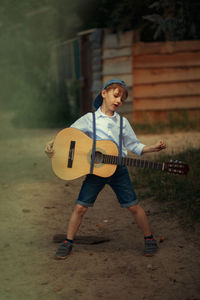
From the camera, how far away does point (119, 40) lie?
33.2 ft

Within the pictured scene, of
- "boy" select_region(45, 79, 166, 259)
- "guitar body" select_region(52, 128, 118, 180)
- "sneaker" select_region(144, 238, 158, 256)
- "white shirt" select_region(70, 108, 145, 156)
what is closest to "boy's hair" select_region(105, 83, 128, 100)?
"boy" select_region(45, 79, 166, 259)

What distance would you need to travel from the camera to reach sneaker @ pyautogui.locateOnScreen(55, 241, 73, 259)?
12.4 feet

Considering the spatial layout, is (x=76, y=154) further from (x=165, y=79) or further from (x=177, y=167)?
(x=165, y=79)

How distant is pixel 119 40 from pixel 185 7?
5.99 feet

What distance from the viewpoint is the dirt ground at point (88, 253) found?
123 inches

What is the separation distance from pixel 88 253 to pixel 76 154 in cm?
94

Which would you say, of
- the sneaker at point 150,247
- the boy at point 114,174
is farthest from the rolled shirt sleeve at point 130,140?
the sneaker at point 150,247

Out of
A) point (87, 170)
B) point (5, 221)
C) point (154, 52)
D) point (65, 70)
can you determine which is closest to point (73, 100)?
point (65, 70)

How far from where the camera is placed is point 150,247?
3840 mm

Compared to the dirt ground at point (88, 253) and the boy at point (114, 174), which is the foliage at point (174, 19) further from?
the boy at point (114, 174)

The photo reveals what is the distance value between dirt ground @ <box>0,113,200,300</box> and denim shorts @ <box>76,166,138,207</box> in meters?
0.51

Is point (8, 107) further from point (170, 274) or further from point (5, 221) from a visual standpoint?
point (170, 274)

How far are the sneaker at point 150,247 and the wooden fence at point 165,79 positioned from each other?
21.7ft

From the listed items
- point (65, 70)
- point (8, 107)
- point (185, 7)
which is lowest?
point (8, 107)
